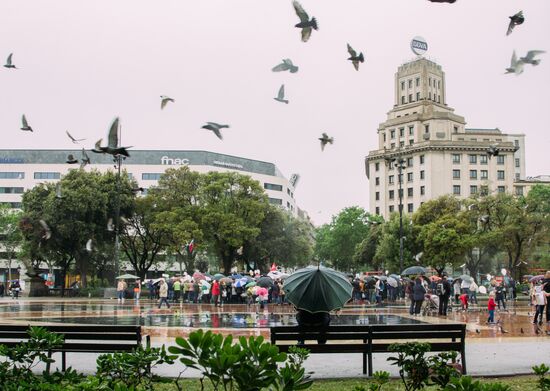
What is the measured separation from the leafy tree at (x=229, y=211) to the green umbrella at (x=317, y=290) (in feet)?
118

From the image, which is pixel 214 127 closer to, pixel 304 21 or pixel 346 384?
pixel 304 21

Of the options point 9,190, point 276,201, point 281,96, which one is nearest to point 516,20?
point 281,96

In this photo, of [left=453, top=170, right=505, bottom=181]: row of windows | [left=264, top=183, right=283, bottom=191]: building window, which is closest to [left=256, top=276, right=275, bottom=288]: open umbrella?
[left=264, top=183, right=283, bottom=191]: building window

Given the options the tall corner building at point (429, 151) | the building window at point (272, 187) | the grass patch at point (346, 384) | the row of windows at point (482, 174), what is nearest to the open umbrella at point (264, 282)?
the grass patch at point (346, 384)

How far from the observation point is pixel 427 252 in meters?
58.3

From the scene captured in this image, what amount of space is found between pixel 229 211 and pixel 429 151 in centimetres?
5471

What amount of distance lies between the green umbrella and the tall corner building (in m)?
76.6

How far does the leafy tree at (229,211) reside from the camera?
48.3 meters

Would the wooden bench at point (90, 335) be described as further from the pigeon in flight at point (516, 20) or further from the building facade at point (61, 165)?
the building facade at point (61, 165)

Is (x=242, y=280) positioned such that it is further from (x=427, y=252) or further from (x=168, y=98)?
(x=427, y=252)

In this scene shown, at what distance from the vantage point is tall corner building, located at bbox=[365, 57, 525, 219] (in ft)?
315

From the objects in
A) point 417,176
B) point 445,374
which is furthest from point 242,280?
point 417,176

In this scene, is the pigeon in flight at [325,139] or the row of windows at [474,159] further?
the row of windows at [474,159]

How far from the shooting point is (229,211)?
5075 cm
